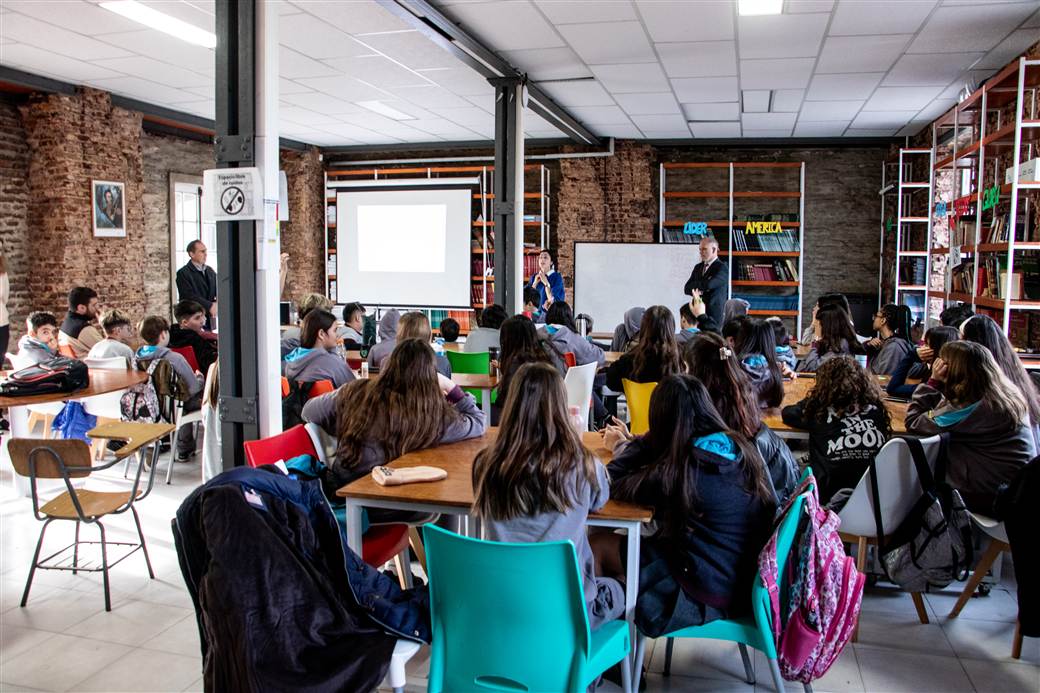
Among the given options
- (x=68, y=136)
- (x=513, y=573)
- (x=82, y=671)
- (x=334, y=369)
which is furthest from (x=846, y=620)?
(x=68, y=136)

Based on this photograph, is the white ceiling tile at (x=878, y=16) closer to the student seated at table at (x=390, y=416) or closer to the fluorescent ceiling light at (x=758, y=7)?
the fluorescent ceiling light at (x=758, y=7)

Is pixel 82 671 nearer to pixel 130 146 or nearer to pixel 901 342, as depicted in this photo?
pixel 901 342

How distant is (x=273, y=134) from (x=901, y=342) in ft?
13.4

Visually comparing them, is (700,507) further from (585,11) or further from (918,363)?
(585,11)

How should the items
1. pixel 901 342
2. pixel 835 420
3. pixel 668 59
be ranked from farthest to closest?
pixel 668 59
pixel 901 342
pixel 835 420

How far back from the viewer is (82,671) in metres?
3.07

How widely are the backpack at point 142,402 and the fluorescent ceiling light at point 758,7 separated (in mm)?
4618

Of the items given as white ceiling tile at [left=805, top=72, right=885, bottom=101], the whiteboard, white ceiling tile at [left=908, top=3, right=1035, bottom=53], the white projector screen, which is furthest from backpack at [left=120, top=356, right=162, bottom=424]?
the whiteboard

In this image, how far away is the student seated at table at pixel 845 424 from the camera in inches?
139

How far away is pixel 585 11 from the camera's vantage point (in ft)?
18.1

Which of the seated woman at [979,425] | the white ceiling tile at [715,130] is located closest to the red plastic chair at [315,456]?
the seated woman at [979,425]

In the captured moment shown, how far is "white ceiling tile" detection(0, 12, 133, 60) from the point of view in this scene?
19.7 feet

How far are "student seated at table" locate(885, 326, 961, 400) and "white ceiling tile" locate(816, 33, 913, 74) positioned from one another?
2369 millimetres

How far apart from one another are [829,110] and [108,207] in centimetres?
774
